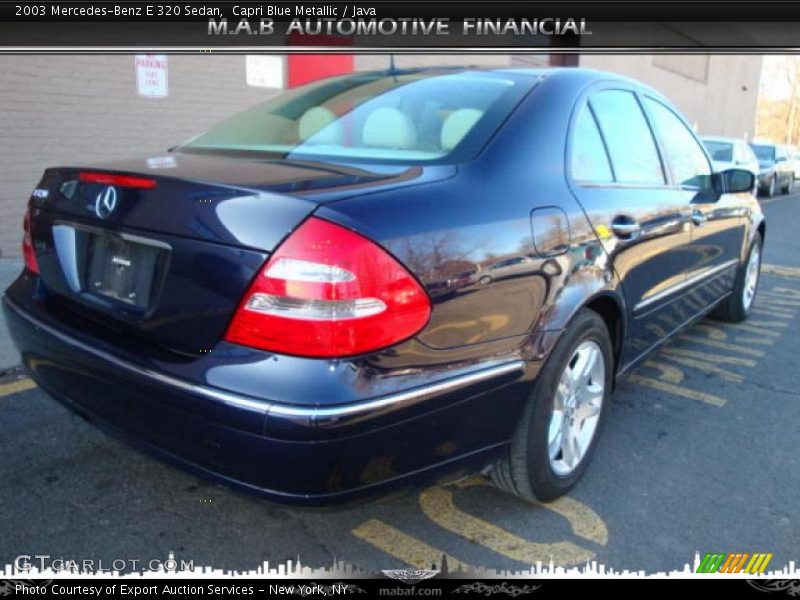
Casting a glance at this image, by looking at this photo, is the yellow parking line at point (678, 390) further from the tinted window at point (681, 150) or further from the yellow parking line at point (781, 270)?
the yellow parking line at point (781, 270)

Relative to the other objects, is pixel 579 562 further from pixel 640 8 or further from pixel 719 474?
pixel 640 8

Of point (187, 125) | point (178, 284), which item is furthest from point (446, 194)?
point (187, 125)

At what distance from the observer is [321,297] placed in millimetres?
1762

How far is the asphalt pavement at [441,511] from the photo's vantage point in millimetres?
2303

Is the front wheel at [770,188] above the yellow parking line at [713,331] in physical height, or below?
above

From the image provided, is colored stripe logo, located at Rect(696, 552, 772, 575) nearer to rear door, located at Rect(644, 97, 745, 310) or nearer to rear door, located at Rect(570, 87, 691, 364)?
rear door, located at Rect(570, 87, 691, 364)

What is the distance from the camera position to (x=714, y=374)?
4.11 meters

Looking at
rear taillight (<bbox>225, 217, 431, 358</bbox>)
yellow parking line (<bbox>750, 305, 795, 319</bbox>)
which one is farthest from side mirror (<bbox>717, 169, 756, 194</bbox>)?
rear taillight (<bbox>225, 217, 431, 358</bbox>)

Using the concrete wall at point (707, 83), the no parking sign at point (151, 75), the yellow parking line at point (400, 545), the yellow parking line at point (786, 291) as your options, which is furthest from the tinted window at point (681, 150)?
the concrete wall at point (707, 83)

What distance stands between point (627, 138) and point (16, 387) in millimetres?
3318

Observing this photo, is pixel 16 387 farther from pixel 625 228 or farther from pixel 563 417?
pixel 625 228

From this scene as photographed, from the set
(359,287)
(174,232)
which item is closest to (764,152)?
(359,287)

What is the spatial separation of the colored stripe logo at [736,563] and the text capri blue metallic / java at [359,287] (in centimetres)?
54

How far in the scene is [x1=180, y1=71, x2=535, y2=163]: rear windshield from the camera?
7.80ft
